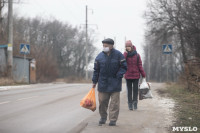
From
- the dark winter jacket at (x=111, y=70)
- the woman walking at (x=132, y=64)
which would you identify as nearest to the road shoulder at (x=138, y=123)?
the dark winter jacket at (x=111, y=70)

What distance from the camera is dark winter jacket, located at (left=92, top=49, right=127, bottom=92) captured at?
281 inches

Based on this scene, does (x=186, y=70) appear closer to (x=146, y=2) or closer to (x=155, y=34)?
(x=155, y=34)

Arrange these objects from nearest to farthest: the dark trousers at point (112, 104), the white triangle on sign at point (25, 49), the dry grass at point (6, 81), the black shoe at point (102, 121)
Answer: the dark trousers at point (112, 104) < the black shoe at point (102, 121) < the dry grass at point (6, 81) < the white triangle on sign at point (25, 49)

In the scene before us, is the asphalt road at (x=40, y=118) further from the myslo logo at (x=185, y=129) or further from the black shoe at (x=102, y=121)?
the myslo logo at (x=185, y=129)

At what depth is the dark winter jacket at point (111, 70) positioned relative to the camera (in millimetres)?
7129

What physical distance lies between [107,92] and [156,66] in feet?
284

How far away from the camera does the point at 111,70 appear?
7.13m

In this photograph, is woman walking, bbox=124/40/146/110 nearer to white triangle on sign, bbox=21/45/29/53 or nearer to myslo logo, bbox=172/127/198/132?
myslo logo, bbox=172/127/198/132

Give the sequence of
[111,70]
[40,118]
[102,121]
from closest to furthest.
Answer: [111,70], [102,121], [40,118]

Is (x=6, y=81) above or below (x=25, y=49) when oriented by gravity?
below

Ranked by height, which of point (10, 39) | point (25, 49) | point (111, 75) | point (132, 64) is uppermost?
point (10, 39)

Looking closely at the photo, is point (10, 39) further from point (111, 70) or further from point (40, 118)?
point (111, 70)

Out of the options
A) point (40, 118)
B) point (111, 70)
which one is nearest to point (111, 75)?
point (111, 70)

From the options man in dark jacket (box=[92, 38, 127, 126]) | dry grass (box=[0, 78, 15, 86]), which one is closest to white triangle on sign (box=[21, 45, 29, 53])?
dry grass (box=[0, 78, 15, 86])
